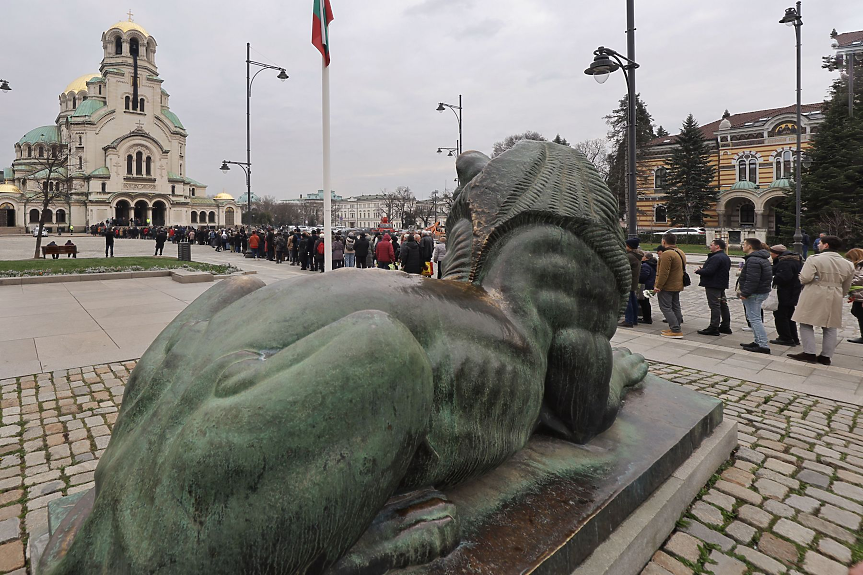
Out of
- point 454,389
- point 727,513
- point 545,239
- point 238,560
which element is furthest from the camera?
point 727,513

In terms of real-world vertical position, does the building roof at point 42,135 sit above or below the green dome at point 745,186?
above

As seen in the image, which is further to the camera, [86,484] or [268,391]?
[86,484]

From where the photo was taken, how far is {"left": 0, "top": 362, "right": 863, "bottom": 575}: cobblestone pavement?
2.63m

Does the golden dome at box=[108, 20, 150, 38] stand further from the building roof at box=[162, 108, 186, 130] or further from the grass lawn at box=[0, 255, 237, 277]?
the grass lawn at box=[0, 255, 237, 277]

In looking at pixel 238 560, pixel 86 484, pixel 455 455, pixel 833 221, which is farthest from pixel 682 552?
pixel 833 221

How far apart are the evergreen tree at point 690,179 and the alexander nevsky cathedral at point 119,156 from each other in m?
61.6

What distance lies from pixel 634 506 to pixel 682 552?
0.41 metres

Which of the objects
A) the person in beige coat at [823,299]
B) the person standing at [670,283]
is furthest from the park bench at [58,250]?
the person in beige coat at [823,299]

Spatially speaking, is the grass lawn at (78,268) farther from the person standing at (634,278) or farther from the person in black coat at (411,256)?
the person standing at (634,278)

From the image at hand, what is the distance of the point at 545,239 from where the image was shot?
2.45m

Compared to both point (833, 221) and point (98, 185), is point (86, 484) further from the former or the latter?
point (98, 185)

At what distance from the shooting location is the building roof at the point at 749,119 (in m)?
51.1

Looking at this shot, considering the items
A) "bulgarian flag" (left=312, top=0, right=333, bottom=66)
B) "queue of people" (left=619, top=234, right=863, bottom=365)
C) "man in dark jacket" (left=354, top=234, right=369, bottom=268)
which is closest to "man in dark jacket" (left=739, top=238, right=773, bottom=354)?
"queue of people" (left=619, top=234, right=863, bottom=365)

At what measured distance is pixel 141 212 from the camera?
68.9 m
